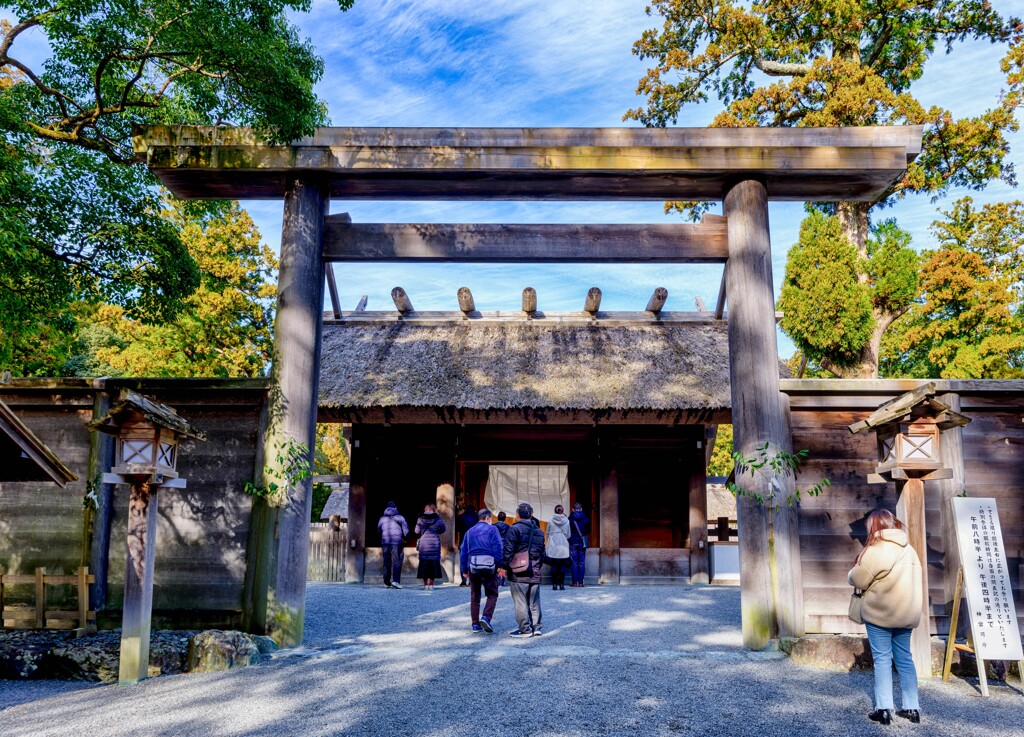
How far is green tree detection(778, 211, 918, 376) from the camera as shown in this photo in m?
15.9

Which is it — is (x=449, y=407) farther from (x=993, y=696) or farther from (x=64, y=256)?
(x=993, y=696)

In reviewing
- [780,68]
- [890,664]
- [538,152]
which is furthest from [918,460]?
[780,68]

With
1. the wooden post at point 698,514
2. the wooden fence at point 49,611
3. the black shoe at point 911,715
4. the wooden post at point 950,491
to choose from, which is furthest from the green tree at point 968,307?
the wooden fence at point 49,611

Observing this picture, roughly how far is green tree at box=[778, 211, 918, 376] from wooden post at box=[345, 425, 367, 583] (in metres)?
10.4

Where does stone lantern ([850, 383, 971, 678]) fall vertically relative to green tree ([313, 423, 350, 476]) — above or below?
below

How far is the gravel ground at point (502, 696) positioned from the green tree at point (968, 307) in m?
17.5

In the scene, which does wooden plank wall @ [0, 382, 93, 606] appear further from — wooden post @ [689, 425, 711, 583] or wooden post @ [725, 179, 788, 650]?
wooden post @ [689, 425, 711, 583]

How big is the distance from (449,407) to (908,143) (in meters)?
8.07

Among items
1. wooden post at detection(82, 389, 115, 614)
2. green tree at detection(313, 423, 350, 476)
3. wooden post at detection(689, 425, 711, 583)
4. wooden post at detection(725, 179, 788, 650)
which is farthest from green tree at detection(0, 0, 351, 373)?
green tree at detection(313, 423, 350, 476)

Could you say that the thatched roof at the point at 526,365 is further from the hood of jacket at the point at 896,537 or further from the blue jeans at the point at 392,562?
the hood of jacket at the point at 896,537

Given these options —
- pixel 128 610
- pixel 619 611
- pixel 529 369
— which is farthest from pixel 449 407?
pixel 128 610

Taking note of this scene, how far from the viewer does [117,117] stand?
8758 millimetres

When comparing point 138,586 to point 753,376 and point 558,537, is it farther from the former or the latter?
point 558,537

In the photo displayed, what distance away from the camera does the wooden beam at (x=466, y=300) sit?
14984mm
